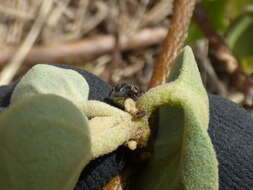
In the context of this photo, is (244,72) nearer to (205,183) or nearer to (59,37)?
(59,37)

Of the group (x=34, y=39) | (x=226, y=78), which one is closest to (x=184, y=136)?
(x=226, y=78)

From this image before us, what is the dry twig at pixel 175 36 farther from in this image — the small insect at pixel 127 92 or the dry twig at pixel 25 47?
the dry twig at pixel 25 47

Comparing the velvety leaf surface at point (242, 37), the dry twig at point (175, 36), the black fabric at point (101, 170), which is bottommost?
the velvety leaf surface at point (242, 37)

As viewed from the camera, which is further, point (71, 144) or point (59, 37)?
point (59, 37)

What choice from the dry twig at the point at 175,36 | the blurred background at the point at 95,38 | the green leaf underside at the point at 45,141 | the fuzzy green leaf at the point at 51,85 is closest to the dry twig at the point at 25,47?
the blurred background at the point at 95,38

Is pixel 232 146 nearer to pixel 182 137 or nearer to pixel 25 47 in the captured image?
pixel 182 137

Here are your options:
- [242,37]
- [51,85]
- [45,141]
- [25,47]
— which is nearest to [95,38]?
[25,47]

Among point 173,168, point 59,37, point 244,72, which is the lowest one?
point 59,37
